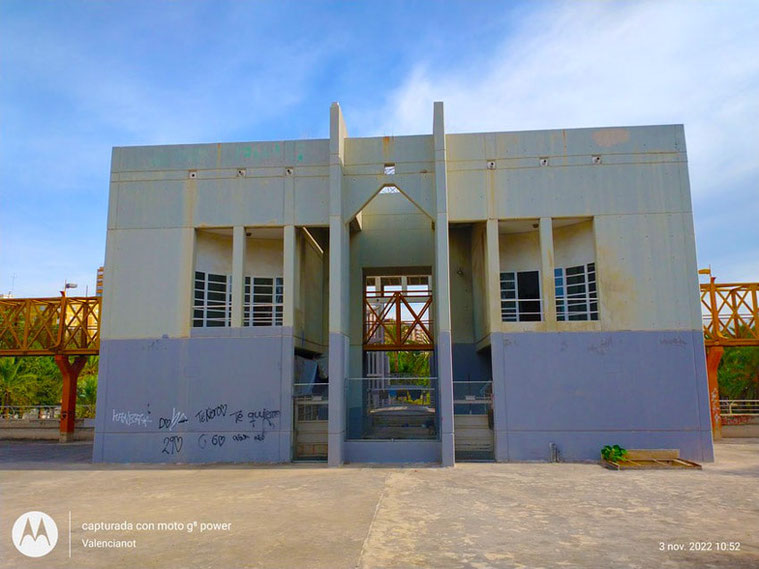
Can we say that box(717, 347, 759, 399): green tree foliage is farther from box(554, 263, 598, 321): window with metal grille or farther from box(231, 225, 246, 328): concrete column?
box(231, 225, 246, 328): concrete column

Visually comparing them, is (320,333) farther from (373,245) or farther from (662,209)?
(662,209)

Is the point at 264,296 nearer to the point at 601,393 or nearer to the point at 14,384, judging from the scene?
the point at 601,393

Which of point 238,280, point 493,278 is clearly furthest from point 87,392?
point 493,278

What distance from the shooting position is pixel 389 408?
18.7 m

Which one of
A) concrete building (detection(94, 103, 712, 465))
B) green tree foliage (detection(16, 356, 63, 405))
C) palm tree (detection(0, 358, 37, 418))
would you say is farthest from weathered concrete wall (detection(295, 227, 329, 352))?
palm tree (detection(0, 358, 37, 418))

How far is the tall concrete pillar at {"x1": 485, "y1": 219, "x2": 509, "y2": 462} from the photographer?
17047 mm

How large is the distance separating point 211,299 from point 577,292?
42.7 ft

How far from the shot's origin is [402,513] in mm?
10117

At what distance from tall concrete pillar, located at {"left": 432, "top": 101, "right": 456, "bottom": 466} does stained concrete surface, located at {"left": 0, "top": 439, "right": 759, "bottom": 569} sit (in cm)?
118

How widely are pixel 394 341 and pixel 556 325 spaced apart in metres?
10.2

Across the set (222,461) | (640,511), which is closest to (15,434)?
(222,461)

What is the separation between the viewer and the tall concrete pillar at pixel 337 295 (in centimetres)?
1681

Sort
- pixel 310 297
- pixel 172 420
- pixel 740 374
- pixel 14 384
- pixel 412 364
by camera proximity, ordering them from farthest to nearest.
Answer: pixel 412 364
pixel 14 384
pixel 740 374
pixel 310 297
pixel 172 420

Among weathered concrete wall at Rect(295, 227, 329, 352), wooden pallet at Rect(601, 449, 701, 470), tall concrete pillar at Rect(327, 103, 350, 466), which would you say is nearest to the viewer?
wooden pallet at Rect(601, 449, 701, 470)
